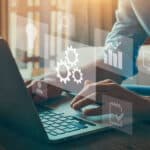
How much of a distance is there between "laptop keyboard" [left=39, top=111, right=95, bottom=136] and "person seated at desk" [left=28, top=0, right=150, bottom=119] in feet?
0.10

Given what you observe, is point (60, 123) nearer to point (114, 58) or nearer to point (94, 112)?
point (94, 112)

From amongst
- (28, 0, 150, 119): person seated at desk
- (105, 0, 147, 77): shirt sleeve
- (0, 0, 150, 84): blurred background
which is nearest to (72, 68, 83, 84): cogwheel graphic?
(28, 0, 150, 119): person seated at desk

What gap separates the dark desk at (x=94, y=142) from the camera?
512mm

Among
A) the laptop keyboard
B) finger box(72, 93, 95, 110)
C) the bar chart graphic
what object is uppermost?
the bar chart graphic

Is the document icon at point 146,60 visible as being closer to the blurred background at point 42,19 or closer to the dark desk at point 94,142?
the dark desk at point 94,142

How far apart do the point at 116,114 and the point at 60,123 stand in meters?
0.09

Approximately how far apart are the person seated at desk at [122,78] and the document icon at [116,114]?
0.06 feet

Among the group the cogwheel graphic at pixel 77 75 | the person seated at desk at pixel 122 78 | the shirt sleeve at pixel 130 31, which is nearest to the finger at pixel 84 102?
the person seated at desk at pixel 122 78

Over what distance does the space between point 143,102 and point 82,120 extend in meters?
0.10

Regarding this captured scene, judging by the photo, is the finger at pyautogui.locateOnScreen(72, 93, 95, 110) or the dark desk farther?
the finger at pyautogui.locateOnScreen(72, 93, 95, 110)

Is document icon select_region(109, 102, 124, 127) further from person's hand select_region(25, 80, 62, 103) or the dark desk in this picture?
person's hand select_region(25, 80, 62, 103)

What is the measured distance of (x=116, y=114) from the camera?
0.60 meters

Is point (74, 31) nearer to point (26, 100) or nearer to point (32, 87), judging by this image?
point (32, 87)

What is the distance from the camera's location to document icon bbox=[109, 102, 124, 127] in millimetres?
583
